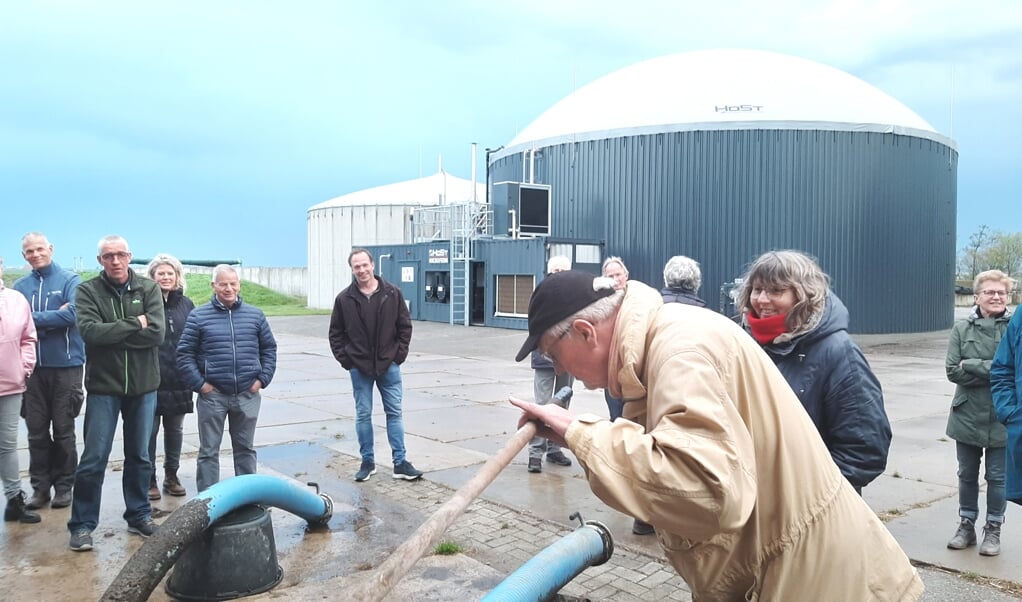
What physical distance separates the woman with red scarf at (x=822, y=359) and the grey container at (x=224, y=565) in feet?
10.1

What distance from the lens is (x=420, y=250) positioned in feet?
97.9

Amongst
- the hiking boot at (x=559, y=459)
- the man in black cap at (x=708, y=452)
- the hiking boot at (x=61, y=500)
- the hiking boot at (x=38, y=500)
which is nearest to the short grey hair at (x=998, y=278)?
the hiking boot at (x=559, y=459)

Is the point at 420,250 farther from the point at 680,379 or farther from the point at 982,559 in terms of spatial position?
the point at 680,379

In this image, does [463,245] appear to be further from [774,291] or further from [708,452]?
[708,452]

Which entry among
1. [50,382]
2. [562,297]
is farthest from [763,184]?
[562,297]

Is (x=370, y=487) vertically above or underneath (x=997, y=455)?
underneath

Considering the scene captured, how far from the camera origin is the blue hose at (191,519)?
3.73m

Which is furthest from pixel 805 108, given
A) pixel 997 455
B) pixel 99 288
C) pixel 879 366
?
pixel 99 288

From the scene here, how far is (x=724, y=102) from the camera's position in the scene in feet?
85.9

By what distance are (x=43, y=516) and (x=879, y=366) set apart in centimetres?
1584

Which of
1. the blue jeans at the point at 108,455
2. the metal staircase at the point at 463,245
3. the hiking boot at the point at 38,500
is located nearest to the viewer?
the blue jeans at the point at 108,455

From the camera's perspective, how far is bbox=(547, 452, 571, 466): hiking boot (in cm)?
772

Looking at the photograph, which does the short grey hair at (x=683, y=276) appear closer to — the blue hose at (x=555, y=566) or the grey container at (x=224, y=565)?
the blue hose at (x=555, y=566)

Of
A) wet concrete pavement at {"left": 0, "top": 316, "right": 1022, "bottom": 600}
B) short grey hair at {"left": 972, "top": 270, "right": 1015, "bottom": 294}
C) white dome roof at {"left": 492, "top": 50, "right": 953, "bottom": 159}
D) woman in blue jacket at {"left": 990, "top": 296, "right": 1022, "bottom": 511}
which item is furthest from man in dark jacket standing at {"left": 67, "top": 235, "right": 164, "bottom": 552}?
white dome roof at {"left": 492, "top": 50, "right": 953, "bottom": 159}
